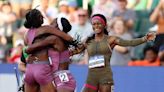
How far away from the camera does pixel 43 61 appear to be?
376 inches

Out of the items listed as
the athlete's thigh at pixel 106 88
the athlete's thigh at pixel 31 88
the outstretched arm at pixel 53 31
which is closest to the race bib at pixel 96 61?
the athlete's thigh at pixel 106 88

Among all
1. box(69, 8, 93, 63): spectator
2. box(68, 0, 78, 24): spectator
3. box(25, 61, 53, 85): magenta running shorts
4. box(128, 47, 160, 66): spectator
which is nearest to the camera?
box(25, 61, 53, 85): magenta running shorts

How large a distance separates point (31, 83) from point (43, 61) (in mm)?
374

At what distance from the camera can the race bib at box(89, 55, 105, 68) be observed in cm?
1044

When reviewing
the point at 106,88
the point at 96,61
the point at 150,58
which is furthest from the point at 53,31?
the point at 150,58

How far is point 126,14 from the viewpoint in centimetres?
1386

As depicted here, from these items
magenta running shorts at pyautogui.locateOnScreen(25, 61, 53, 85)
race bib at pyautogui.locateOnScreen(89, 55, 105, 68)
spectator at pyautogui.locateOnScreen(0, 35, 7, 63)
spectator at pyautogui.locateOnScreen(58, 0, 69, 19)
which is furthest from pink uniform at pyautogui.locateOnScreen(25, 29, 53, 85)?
spectator at pyautogui.locateOnScreen(0, 35, 7, 63)

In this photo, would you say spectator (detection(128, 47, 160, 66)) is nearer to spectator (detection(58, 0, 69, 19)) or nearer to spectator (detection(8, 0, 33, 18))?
spectator (detection(58, 0, 69, 19))

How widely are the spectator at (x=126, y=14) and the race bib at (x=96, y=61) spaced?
3.35 meters

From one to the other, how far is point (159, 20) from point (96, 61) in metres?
3.50

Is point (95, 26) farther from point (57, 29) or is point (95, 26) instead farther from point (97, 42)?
point (57, 29)

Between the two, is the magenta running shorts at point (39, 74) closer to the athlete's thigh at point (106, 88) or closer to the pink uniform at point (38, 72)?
the pink uniform at point (38, 72)

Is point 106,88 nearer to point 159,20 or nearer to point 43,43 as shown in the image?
point 43,43

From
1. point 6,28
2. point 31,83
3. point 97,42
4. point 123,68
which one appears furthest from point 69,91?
point 6,28
